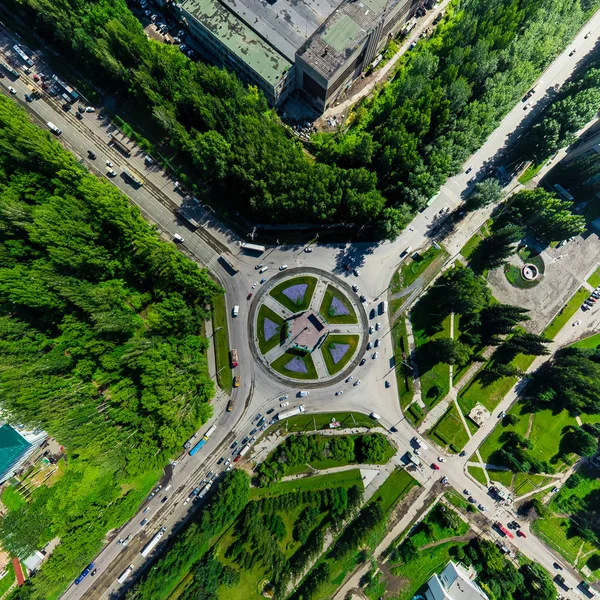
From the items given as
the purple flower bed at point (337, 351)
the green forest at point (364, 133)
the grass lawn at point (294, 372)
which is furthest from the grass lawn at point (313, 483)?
the green forest at point (364, 133)

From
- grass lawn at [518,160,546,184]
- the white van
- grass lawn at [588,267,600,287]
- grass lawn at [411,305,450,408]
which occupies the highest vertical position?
grass lawn at [518,160,546,184]

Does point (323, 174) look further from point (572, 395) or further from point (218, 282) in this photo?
point (572, 395)

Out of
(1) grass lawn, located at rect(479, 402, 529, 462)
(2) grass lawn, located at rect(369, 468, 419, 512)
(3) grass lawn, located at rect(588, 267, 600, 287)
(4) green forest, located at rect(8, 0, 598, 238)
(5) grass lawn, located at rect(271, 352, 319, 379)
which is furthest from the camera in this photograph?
(3) grass lawn, located at rect(588, 267, 600, 287)

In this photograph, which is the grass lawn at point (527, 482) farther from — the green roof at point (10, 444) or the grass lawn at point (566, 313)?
the green roof at point (10, 444)

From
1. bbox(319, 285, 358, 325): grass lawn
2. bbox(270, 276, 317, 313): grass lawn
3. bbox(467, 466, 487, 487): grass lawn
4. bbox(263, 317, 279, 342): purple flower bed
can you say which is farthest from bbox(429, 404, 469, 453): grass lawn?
bbox(263, 317, 279, 342): purple flower bed

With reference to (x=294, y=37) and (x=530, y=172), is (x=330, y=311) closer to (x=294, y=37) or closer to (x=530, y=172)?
(x=530, y=172)

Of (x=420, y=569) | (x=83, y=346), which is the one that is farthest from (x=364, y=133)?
(x=420, y=569)

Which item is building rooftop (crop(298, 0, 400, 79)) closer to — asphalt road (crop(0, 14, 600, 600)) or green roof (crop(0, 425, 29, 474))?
asphalt road (crop(0, 14, 600, 600))
